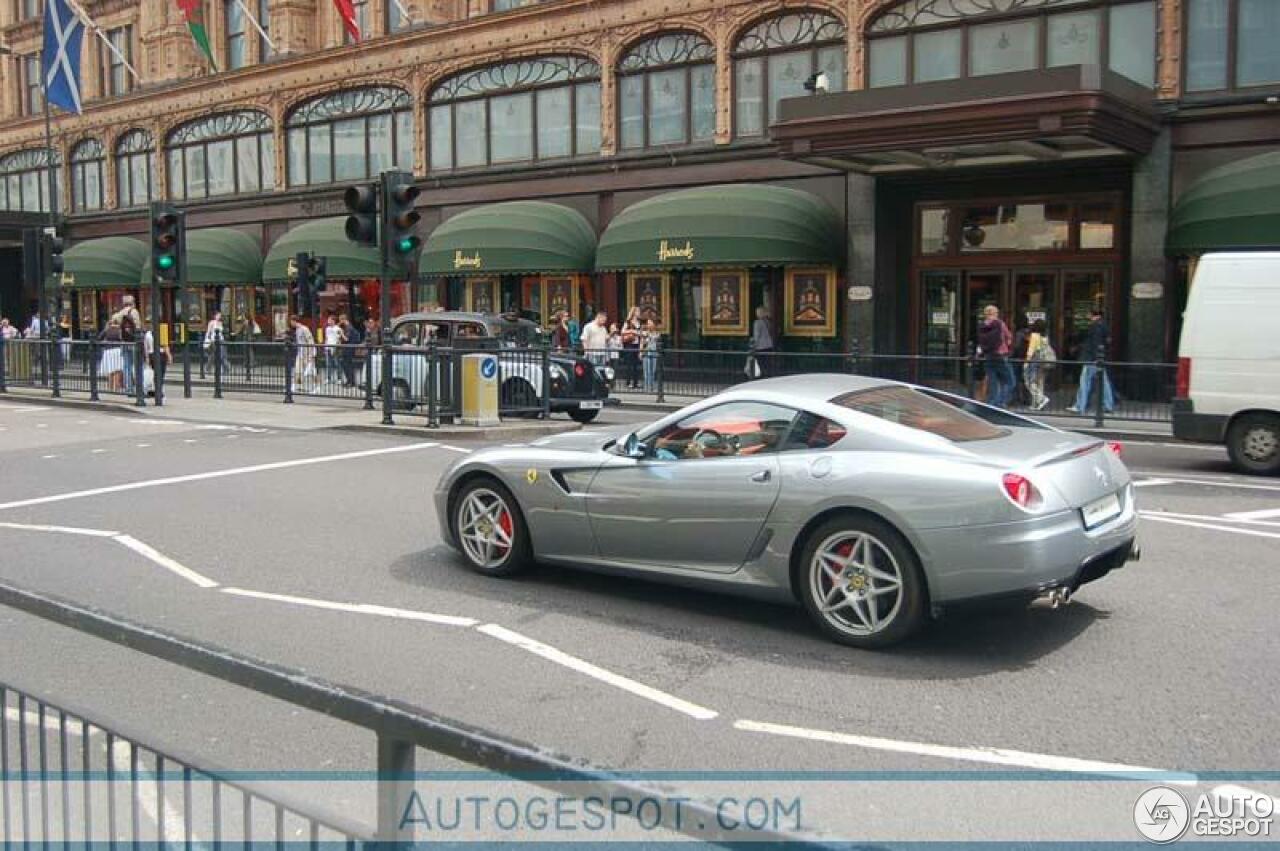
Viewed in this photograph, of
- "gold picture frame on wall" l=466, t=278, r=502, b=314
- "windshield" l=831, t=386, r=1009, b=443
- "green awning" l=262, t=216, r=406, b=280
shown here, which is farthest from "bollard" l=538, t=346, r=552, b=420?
"green awning" l=262, t=216, r=406, b=280

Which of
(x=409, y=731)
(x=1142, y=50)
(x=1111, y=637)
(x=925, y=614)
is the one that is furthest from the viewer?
(x=1142, y=50)

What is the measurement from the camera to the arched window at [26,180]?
45031 mm

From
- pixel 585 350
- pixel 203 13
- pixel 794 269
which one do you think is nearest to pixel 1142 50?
pixel 794 269

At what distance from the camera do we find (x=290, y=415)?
63.3ft

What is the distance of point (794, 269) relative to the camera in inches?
1025

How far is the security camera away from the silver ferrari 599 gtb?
1756 cm

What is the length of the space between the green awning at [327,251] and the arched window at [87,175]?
11.5 metres

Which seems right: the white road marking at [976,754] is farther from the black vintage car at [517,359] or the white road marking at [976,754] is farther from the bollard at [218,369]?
the bollard at [218,369]

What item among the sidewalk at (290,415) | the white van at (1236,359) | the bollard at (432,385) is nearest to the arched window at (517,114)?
the sidewalk at (290,415)

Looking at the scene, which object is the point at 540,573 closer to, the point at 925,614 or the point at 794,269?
the point at 925,614

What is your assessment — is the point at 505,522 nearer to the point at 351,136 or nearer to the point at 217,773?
the point at 217,773

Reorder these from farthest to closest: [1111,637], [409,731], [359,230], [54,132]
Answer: [54,132] < [359,230] < [1111,637] < [409,731]

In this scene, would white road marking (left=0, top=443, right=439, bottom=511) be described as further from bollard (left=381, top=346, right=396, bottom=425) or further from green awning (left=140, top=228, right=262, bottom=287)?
green awning (left=140, top=228, right=262, bottom=287)

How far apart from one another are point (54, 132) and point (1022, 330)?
37.1 metres
